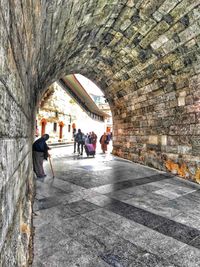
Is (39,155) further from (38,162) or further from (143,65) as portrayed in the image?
(143,65)

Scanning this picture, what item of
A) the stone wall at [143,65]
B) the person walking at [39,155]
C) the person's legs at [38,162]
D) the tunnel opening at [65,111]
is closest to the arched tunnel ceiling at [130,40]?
the stone wall at [143,65]

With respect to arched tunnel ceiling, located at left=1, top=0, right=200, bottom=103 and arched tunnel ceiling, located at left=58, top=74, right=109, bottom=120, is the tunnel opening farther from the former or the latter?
arched tunnel ceiling, located at left=1, top=0, right=200, bottom=103

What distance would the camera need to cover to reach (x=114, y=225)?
9.62 feet

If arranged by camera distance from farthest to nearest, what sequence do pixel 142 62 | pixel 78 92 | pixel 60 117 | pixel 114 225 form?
pixel 78 92 → pixel 60 117 → pixel 142 62 → pixel 114 225

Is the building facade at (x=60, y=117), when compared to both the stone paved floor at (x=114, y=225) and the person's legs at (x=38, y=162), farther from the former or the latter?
the stone paved floor at (x=114, y=225)

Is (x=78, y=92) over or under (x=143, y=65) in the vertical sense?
over

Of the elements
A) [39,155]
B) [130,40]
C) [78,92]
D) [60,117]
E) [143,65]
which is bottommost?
[39,155]

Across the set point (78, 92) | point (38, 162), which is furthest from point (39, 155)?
point (78, 92)

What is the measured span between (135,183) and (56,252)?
3.65 meters

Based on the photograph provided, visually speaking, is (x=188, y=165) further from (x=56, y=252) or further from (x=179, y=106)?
(x=56, y=252)

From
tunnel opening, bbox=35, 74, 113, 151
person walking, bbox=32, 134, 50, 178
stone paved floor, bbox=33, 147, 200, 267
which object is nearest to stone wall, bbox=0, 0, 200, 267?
stone paved floor, bbox=33, 147, 200, 267

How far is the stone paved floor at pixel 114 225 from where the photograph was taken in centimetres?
218

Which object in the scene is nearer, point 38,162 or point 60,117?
point 38,162

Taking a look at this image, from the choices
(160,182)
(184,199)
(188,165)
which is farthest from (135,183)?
(188,165)
